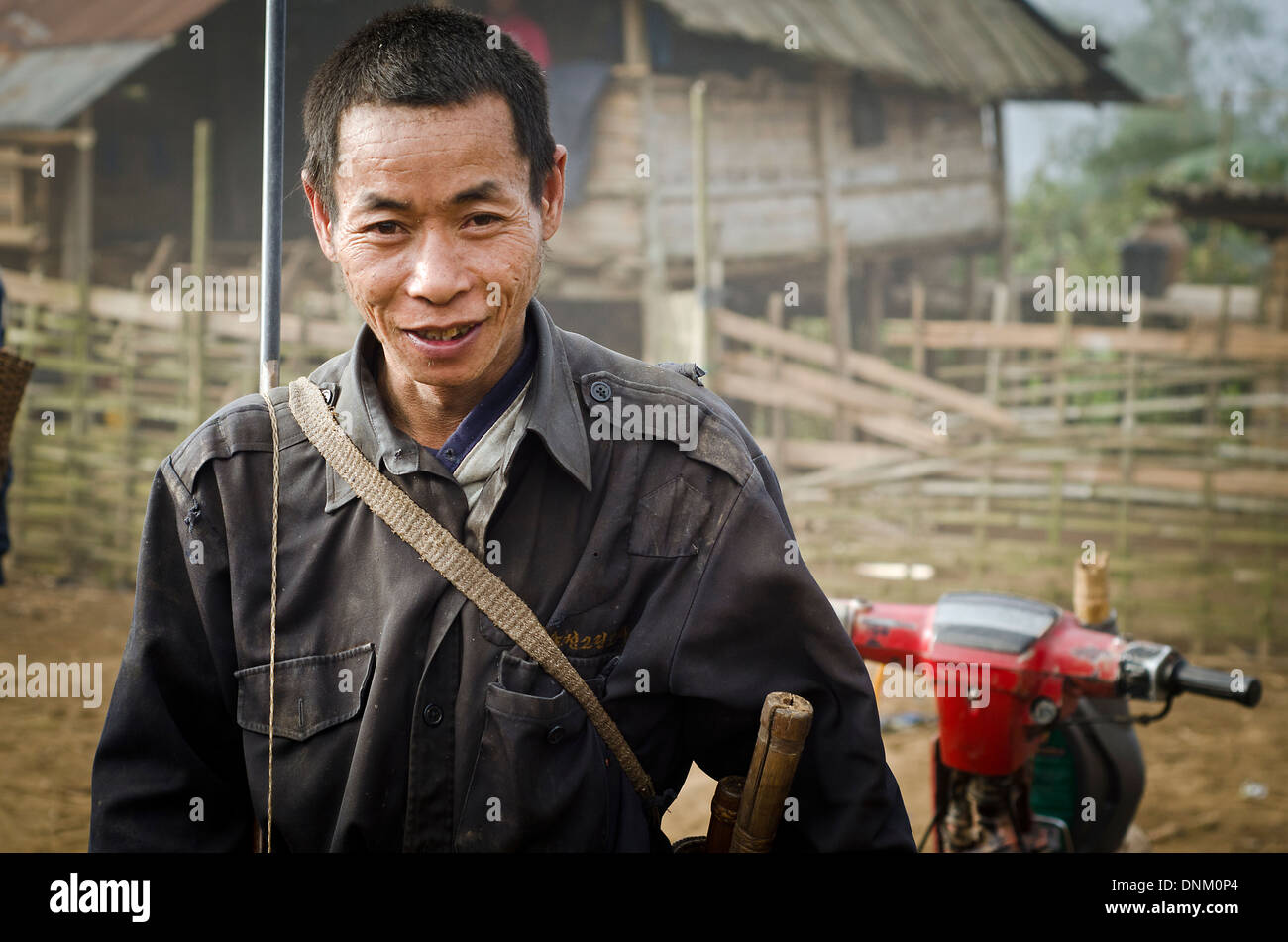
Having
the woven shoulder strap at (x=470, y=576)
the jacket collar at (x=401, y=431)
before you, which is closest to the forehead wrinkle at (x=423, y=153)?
the jacket collar at (x=401, y=431)

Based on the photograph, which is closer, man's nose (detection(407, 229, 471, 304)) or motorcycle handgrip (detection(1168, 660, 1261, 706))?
man's nose (detection(407, 229, 471, 304))

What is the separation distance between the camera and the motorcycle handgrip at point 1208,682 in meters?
2.38

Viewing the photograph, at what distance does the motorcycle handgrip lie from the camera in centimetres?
238

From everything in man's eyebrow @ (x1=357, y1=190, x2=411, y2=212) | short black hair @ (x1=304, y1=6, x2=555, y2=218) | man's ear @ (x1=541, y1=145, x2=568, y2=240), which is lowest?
man's eyebrow @ (x1=357, y1=190, x2=411, y2=212)

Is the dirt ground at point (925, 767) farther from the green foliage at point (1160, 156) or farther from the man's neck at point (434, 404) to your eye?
the green foliage at point (1160, 156)

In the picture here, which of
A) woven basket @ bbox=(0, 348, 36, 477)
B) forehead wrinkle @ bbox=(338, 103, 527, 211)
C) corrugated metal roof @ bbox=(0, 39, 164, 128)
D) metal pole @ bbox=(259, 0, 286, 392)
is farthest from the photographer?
corrugated metal roof @ bbox=(0, 39, 164, 128)

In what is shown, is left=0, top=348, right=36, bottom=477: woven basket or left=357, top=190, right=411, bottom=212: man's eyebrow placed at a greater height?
left=357, top=190, right=411, bottom=212: man's eyebrow

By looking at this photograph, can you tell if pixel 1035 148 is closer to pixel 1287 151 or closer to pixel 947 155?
pixel 1287 151

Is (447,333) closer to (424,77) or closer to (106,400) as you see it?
(424,77)

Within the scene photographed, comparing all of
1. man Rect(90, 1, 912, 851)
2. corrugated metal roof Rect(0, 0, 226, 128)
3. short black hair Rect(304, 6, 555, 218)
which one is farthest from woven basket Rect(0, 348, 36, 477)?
corrugated metal roof Rect(0, 0, 226, 128)

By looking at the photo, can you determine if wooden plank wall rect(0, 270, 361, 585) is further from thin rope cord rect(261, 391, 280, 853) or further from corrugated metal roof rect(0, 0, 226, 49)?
thin rope cord rect(261, 391, 280, 853)

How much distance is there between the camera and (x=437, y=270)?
5.73 feet

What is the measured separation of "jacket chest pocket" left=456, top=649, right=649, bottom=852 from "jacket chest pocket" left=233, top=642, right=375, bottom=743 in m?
0.22

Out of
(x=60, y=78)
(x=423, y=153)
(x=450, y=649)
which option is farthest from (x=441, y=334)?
(x=60, y=78)
